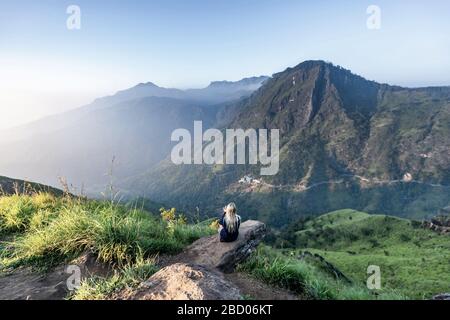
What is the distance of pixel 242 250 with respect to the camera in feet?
35.6

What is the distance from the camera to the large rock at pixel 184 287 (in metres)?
6.53

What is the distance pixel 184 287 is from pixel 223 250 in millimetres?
3892

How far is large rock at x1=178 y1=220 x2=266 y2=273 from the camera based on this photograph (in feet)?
33.0

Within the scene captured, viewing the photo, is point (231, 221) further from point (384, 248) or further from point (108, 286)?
point (384, 248)

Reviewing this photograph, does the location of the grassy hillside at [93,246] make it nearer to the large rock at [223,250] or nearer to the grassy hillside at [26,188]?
the large rock at [223,250]

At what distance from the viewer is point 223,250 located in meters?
10.5

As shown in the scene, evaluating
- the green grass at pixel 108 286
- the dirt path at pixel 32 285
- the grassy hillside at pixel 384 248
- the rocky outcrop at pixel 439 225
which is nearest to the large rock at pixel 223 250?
the green grass at pixel 108 286

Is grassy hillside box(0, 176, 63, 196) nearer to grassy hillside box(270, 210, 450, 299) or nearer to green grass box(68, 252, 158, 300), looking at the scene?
green grass box(68, 252, 158, 300)

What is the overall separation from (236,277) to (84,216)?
4285mm

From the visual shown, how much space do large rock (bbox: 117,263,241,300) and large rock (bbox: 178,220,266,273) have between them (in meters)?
2.11

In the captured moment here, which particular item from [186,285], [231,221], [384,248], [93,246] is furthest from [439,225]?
[186,285]

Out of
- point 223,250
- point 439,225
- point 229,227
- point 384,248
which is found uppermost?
point 229,227
